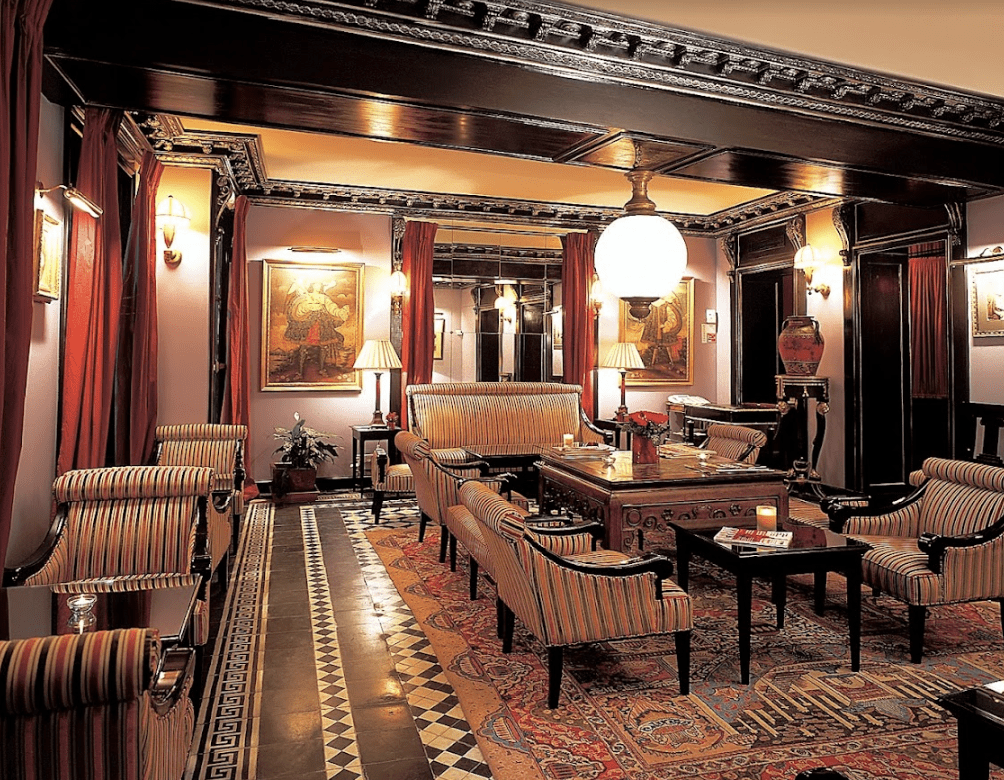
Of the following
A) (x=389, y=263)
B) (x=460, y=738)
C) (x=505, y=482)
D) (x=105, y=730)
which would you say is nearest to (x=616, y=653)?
(x=460, y=738)

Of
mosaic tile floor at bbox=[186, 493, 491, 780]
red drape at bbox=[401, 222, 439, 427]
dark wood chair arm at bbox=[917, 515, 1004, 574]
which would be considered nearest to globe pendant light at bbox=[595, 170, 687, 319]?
dark wood chair arm at bbox=[917, 515, 1004, 574]

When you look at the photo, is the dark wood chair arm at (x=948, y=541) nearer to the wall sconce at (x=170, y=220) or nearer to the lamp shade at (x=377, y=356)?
the lamp shade at (x=377, y=356)

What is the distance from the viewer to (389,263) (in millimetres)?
8195

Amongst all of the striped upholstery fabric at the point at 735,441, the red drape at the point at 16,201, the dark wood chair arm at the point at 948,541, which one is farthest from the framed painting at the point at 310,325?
the dark wood chair arm at the point at 948,541

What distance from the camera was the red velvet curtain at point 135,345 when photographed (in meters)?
4.69

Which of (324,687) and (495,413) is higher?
(495,413)

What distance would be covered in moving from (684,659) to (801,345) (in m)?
4.93

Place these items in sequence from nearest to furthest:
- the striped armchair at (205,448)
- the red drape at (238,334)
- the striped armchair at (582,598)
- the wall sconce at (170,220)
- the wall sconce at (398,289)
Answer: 1. the striped armchair at (582,598)
2. the striped armchair at (205,448)
3. the wall sconce at (170,220)
4. the red drape at (238,334)
5. the wall sconce at (398,289)

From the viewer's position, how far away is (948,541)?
11.2ft

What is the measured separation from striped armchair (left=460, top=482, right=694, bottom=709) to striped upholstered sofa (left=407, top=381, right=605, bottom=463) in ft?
13.8

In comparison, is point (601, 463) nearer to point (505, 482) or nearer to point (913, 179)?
point (505, 482)

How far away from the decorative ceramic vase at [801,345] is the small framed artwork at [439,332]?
377 cm

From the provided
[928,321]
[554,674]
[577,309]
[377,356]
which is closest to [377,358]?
[377,356]

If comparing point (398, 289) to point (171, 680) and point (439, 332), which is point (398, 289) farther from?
point (171, 680)
